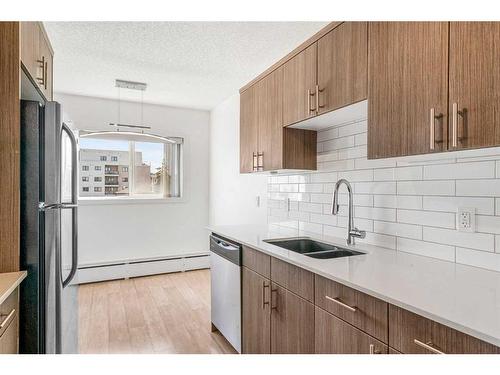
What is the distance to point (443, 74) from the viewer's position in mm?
1204

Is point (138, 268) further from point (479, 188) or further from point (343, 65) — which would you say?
point (479, 188)

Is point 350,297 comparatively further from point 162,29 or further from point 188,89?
point 188,89

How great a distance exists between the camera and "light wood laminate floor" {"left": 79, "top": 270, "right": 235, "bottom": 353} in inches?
94.0

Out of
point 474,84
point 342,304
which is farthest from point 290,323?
point 474,84

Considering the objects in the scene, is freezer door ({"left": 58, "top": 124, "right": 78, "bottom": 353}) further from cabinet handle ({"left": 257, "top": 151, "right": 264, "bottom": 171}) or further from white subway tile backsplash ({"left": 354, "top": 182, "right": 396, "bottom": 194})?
white subway tile backsplash ({"left": 354, "top": 182, "right": 396, "bottom": 194})

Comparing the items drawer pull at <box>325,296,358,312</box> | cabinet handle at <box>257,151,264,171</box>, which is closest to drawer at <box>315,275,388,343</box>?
drawer pull at <box>325,296,358,312</box>

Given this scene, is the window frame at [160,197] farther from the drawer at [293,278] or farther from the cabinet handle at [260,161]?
the drawer at [293,278]

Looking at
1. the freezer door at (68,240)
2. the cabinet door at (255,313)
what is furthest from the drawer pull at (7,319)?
the cabinet door at (255,313)

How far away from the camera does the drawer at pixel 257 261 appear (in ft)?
6.17

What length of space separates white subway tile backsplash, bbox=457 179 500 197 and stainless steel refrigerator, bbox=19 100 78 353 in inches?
78.0
